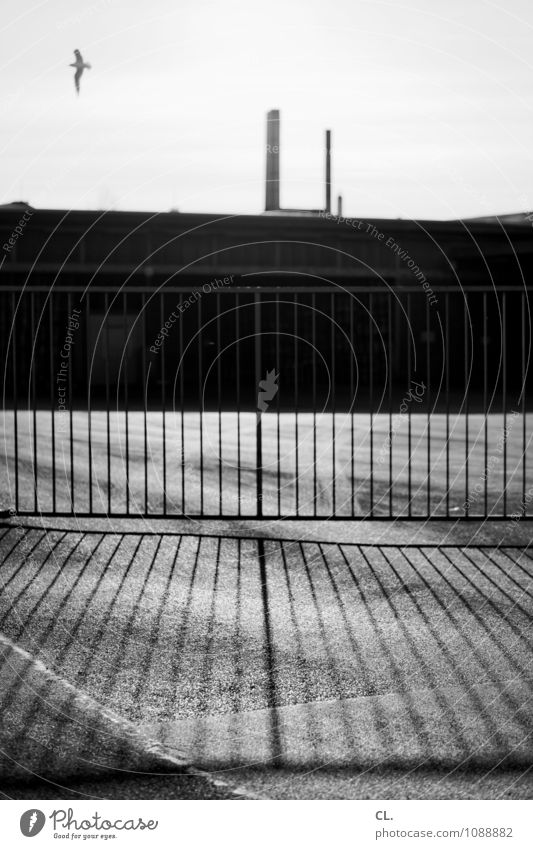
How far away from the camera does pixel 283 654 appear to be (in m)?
5.46

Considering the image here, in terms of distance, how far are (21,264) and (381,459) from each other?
2005cm

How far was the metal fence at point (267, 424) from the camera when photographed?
29.8 feet

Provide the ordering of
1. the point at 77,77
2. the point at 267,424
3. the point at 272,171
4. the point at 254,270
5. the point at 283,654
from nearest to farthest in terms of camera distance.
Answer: the point at 283,654, the point at 77,77, the point at 267,424, the point at 254,270, the point at 272,171
